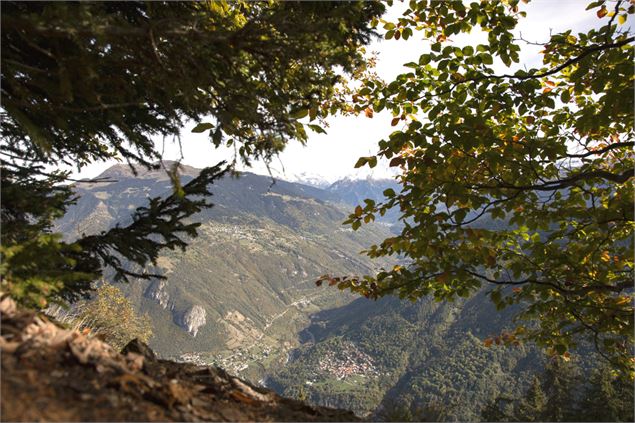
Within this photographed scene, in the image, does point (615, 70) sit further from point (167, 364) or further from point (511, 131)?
point (167, 364)

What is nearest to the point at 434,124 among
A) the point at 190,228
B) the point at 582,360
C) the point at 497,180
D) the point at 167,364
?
the point at 497,180

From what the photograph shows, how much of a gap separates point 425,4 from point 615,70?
307cm

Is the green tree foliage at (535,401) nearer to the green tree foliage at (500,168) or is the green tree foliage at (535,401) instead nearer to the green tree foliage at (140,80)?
the green tree foliage at (500,168)

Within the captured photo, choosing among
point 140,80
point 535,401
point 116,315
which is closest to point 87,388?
point 140,80

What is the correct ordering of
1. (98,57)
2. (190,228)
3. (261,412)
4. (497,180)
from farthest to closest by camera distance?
(497,180)
(190,228)
(98,57)
(261,412)

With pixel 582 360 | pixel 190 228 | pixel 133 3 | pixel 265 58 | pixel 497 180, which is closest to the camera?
pixel 265 58

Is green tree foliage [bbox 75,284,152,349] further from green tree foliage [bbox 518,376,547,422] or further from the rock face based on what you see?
green tree foliage [bbox 518,376,547,422]

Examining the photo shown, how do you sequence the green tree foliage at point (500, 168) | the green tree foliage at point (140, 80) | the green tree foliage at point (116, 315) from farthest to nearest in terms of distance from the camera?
1. the green tree foliage at point (116, 315)
2. the green tree foliage at point (500, 168)
3. the green tree foliage at point (140, 80)

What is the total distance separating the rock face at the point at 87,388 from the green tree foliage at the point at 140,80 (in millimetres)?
570

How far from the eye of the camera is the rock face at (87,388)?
271cm

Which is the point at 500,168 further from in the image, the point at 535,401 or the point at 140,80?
the point at 535,401

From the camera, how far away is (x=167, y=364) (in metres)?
5.02

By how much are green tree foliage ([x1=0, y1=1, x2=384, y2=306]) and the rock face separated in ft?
1.87

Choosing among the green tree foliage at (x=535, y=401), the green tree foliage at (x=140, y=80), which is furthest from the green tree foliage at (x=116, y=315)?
the green tree foliage at (x=535, y=401)
